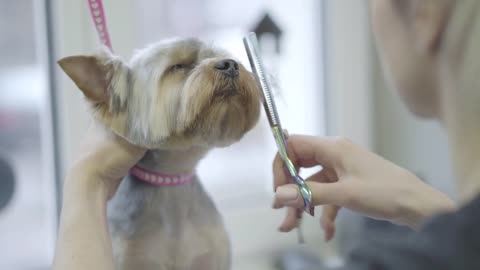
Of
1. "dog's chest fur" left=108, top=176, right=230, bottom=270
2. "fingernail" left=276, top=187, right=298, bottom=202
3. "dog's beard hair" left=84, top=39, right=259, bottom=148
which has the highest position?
"dog's beard hair" left=84, top=39, right=259, bottom=148

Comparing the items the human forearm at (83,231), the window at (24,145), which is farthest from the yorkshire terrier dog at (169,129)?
the window at (24,145)

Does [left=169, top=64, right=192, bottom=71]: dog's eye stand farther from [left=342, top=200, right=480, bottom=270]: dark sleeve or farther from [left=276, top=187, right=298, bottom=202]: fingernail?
[left=342, top=200, right=480, bottom=270]: dark sleeve

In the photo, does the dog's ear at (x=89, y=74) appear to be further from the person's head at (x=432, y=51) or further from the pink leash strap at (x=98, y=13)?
the person's head at (x=432, y=51)

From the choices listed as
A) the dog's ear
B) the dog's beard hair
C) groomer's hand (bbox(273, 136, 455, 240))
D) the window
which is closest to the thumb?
groomer's hand (bbox(273, 136, 455, 240))

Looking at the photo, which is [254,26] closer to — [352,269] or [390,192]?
[390,192]

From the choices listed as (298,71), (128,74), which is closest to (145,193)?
(128,74)

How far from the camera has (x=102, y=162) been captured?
812mm

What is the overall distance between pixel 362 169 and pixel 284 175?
113 mm

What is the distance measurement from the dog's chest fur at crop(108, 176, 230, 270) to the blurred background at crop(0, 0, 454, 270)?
0.69 ft

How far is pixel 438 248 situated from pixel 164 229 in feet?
1.95

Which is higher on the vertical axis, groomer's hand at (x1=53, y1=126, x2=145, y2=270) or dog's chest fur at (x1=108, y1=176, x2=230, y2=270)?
groomer's hand at (x1=53, y1=126, x2=145, y2=270)

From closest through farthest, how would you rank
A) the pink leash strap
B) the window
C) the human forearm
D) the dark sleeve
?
→ the dark sleeve, the human forearm, the pink leash strap, the window

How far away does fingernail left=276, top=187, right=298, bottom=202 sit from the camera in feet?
2.47

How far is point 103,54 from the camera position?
862 millimetres
